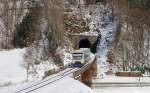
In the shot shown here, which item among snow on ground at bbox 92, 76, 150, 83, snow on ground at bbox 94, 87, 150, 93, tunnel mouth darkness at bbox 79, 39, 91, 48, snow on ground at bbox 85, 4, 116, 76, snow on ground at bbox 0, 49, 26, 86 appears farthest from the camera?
tunnel mouth darkness at bbox 79, 39, 91, 48

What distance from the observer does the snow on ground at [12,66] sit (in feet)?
105

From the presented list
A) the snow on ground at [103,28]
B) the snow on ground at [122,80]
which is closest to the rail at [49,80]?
the snow on ground at [122,80]

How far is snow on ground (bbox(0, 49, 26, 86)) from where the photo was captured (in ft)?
105

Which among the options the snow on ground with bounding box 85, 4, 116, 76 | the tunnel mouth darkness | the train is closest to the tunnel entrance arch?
the tunnel mouth darkness

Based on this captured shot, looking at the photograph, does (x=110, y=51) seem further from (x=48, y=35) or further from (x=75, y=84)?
(x=75, y=84)

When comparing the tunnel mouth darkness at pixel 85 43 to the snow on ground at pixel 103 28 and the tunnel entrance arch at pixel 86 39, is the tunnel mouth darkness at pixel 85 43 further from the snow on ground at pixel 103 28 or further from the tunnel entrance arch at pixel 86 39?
the snow on ground at pixel 103 28

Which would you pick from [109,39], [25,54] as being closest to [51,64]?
[25,54]

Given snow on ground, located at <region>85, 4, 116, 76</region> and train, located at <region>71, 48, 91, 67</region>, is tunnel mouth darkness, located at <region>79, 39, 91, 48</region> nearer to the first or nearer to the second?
snow on ground, located at <region>85, 4, 116, 76</region>

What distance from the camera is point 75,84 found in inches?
900

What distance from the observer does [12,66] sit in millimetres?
34656

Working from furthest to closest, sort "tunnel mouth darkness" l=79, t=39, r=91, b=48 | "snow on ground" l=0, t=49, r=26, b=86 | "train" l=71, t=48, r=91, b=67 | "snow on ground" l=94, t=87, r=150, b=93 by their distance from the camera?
"tunnel mouth darkness" l=79, t=39, r=91, b=48
"snow on ground" l=0, t=49, r=26, b=86
"train" l=71, t=48, r=91, b=67
"snow on ground" l=94, t=87, r=150, b=93

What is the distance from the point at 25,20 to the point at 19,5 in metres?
4.42

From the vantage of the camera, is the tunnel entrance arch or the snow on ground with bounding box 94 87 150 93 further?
the tunnel entrance arch

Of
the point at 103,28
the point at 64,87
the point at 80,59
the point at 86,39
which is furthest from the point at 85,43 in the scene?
the point at 64,87
